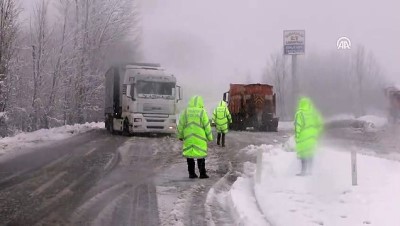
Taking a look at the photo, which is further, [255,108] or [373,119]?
[255,108]

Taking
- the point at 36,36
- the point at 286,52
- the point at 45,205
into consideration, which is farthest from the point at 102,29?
the point at 45,205

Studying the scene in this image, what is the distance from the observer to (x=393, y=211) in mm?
5945

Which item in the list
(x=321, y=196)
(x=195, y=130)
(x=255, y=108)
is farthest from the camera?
(x=255, y=108)

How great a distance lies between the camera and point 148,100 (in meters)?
21.2

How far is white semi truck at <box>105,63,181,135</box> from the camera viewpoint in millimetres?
21047

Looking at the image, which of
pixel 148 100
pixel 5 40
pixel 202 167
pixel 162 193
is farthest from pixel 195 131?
pixel 5 40

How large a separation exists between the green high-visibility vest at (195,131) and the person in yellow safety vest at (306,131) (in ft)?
6.24

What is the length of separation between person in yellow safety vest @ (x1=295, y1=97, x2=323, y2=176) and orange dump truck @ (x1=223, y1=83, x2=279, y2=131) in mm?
20429

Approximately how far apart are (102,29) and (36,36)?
6.81 metres

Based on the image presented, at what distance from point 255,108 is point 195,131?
860 inches

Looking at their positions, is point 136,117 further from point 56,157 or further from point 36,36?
point 36,36

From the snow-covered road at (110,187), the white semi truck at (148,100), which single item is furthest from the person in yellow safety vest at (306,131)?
the white semi truck at (148,100)

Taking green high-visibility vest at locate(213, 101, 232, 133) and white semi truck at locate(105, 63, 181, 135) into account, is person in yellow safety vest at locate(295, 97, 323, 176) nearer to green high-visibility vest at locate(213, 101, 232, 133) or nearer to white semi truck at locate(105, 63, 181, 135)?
green high-visibility vest at locate(213, 101, 232, 133)

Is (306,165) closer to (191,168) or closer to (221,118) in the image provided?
(191,168)
